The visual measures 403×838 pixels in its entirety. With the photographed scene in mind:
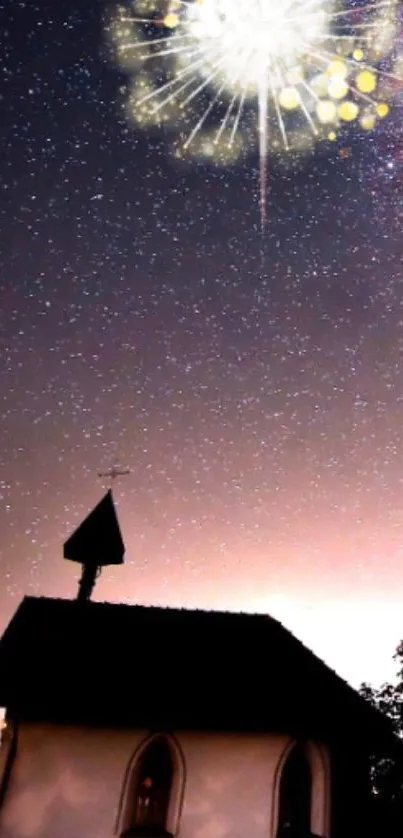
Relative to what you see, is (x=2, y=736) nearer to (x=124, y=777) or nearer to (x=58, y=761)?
(x=58, y=761)

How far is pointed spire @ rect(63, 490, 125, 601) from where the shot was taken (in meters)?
18.0

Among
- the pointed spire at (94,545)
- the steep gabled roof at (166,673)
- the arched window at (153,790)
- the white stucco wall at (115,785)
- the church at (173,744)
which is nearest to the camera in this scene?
the white stucco wall at (115,785)

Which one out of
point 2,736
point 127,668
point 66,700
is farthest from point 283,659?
point 2,736

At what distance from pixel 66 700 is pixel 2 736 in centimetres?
132

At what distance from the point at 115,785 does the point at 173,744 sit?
4.13 feet

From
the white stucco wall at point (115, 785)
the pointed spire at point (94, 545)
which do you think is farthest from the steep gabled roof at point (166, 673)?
the pointed spire at point (94, 545)

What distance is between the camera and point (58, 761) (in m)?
10.8

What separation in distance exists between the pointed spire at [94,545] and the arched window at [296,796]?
318 inches

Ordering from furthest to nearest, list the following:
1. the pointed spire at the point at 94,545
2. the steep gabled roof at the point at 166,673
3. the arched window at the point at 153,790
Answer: the pointed spire at the point at 94,545
the steep gabled roof at the point at 166,673
the arched window at the point at 153,790

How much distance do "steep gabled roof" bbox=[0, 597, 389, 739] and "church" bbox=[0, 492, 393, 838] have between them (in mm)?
33

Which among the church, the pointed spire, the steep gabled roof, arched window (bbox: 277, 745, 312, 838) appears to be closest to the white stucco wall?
the church

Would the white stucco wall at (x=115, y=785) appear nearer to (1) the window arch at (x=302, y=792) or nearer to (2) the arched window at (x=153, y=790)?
(1) the window arch at (x=302, y=792)

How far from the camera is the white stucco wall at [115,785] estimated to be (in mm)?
10453

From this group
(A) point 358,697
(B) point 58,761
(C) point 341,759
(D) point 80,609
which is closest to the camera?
(B) point 58,761
